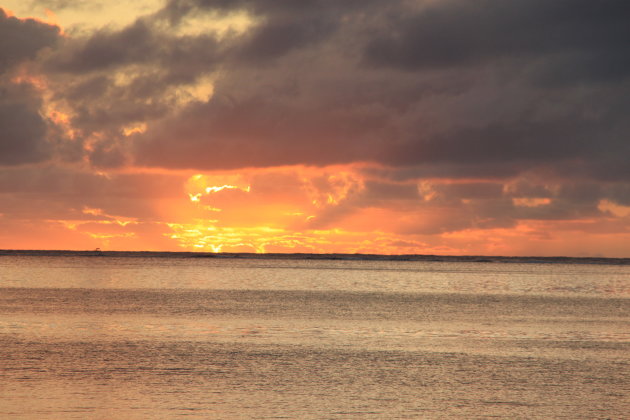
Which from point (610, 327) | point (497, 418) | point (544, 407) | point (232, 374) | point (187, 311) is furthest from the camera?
point (187, 311)

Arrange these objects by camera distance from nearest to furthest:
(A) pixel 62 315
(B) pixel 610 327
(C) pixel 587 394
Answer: (C) pixel 587 394, (B) pixel 610 327, (A) pixel 62 315

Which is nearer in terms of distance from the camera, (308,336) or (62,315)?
(308,336)

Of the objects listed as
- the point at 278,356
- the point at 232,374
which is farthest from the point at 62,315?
the point at 232,374

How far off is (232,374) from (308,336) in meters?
17.3

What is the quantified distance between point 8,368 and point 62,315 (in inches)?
1248

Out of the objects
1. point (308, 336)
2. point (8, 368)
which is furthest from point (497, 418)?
point (308, 336)

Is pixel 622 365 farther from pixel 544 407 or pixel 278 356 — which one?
pixel 278 356

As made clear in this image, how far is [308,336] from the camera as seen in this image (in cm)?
5331

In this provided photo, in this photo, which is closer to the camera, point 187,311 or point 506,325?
point 506,325

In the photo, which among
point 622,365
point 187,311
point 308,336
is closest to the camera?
point 622,365

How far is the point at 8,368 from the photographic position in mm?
36344

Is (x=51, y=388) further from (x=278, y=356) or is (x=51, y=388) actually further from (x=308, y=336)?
(x=308, y=336)

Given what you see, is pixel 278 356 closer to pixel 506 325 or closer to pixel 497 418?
pixel 497 418

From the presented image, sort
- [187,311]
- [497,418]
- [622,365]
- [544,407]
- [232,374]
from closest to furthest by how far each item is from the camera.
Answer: [497,418] < [544,407] < [232,374] < [622,365] < [187,311]
